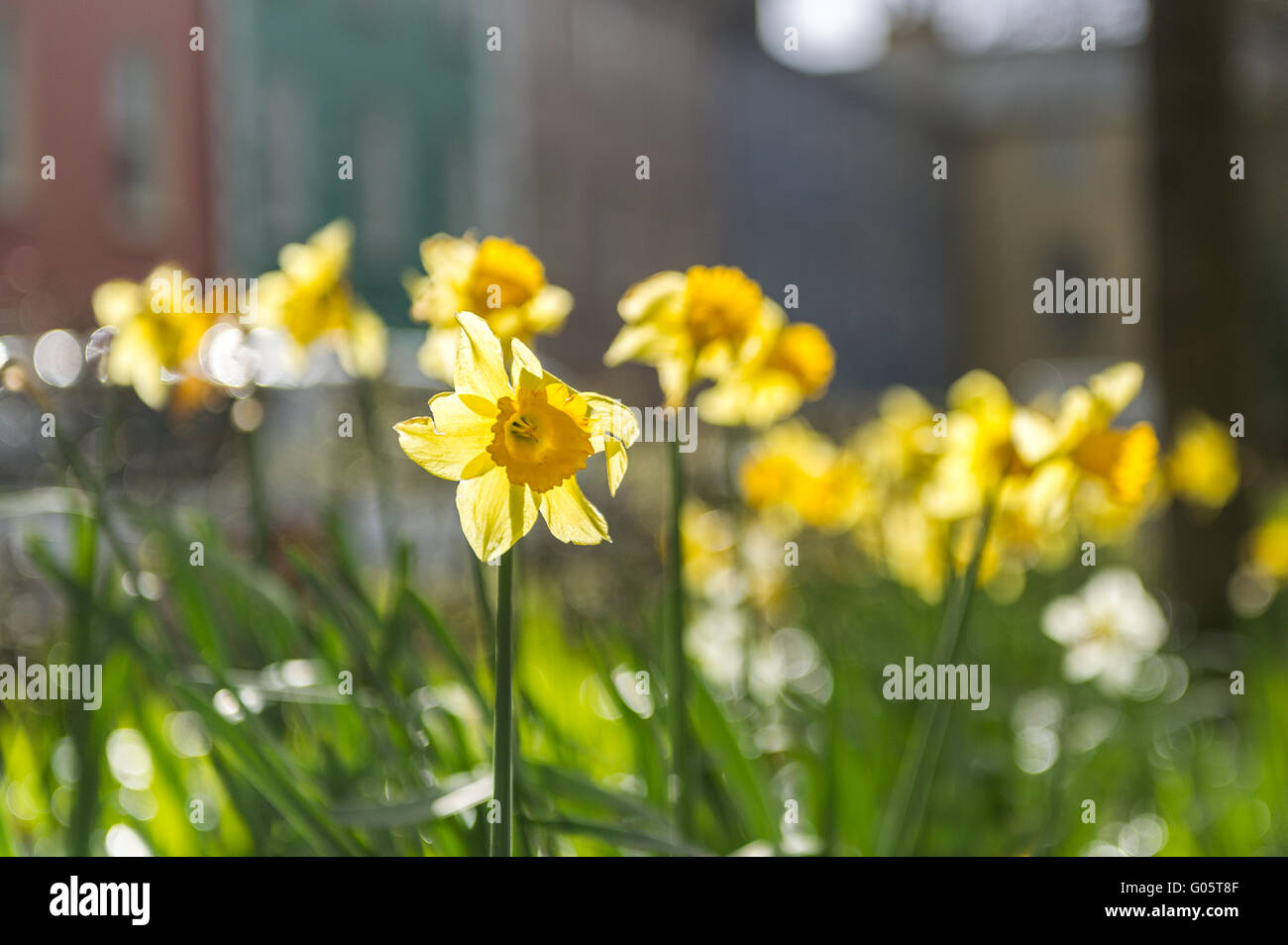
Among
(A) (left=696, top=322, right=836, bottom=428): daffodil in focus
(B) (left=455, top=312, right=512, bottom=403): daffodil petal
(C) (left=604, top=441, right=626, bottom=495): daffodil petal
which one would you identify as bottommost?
(C) (left=604, top=441, right=626, bottom=495): daffodil petal

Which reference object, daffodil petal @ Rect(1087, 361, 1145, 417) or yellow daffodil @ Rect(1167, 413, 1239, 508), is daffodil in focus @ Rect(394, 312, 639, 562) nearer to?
daffodil petal @ Rect(1087, 361, 1145, 417)

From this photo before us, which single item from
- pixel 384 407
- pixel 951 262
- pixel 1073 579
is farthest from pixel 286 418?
pixel 951 262

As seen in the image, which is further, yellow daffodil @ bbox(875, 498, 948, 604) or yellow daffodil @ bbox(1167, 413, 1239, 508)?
yellow daffodil @ bbox(1167, 413, 1239, 508)

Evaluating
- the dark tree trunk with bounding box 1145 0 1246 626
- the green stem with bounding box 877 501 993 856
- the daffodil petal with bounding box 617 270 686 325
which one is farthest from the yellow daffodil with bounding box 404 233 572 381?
the dark tree trunk with bounding box 1145 0 1246 626

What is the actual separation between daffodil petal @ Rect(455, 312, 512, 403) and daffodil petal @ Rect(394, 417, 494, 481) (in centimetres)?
2

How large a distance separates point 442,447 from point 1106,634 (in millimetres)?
1853

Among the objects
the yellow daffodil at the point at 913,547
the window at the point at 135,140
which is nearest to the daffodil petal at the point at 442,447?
the yellow daffodil at the point at 913,547

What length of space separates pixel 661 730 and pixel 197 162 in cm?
1031

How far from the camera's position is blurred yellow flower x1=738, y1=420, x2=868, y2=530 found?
1713 millimetres

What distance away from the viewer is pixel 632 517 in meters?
4.91

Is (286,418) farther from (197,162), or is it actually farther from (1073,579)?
(1073,579)

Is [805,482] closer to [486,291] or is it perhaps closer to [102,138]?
[486,291]

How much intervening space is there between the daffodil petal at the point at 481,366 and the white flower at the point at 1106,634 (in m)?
1.78

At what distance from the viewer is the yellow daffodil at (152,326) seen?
46.7 inches
